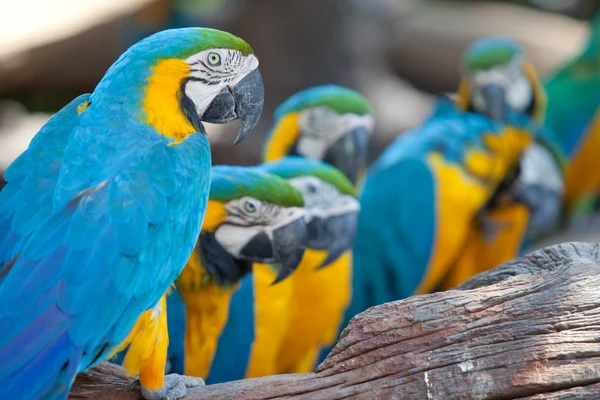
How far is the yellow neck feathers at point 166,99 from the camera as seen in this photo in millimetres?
1671

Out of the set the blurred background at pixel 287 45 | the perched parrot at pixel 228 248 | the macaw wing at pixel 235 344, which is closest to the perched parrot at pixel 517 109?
the macaw wing at pixel 235 344

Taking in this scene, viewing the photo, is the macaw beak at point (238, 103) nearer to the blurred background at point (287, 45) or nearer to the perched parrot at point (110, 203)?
the perched parrot at point (110, 203)

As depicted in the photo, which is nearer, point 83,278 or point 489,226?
point 83,278

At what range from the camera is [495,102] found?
3.42 m

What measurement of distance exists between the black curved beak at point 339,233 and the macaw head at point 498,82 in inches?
45.6

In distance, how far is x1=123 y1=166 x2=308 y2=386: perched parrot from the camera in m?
2.03

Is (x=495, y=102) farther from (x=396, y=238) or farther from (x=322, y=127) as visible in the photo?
(x=322, y=127)

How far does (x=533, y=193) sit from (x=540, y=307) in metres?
1.87

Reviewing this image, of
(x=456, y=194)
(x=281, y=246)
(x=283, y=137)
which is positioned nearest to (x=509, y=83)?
(x=456, y=194)

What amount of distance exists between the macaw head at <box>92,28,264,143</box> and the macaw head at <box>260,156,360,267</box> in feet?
2.56

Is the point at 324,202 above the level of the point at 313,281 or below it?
above

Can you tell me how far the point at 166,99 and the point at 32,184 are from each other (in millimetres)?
340

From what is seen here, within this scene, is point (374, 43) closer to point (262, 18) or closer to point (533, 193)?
point (262, 18)

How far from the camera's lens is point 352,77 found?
20.5 ft
